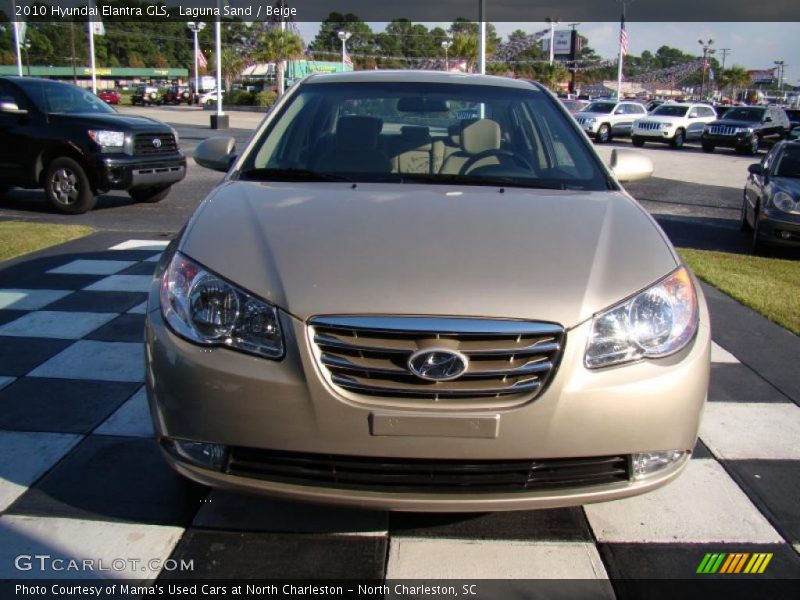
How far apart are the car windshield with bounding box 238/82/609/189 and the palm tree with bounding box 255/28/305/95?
1654 inches

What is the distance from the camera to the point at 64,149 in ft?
32.6

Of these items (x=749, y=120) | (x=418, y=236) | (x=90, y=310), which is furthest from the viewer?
(x=749, y=120)

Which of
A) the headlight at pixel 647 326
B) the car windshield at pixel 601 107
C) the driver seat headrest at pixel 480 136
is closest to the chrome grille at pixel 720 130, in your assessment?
the car windshield at pixel 601 107

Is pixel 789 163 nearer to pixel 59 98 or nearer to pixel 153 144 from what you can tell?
pixel 153 144

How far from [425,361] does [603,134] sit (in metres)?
30.5

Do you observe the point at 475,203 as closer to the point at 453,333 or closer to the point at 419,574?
the point at 453,333

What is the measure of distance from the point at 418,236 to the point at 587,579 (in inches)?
51.0

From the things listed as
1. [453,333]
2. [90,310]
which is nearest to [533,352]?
[453,333]

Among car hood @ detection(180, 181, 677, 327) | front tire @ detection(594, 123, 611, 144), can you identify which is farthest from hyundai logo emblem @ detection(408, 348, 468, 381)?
front tire @ detection(594, 123, 611, 144)

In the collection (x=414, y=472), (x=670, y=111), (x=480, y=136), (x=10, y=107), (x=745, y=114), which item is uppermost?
(x=670, y=111)

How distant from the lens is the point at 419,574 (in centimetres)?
259

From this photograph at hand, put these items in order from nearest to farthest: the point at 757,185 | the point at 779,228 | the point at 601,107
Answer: the point at 779,228 → the point at 757,185 → the point at 601,107

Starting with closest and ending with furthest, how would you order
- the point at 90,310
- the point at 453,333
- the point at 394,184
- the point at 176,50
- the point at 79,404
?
the point at 453,333 → the point at 394,184 → the point at 79,404 → the point at 90,310 → the point at 176,50

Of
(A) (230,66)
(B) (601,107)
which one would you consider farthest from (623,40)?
(A) (230,66)
